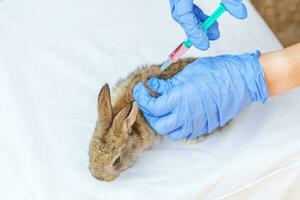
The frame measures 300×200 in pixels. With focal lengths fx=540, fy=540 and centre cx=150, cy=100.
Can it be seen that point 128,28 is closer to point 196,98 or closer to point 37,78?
point 37,78

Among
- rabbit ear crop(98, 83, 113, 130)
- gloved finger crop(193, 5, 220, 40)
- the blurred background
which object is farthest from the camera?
the blurred background

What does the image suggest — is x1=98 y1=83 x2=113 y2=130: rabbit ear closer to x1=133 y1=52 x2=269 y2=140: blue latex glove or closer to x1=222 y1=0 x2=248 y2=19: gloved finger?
x1=133 y1=52 x2=269 y2=140: blue latex glove

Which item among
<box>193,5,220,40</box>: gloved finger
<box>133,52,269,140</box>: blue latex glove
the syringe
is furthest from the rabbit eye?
<box>193,5,220,40</box>: gloved finger

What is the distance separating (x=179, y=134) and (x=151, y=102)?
4.0 inches

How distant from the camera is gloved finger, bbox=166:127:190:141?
4.14ft

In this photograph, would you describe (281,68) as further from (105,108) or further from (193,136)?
(105,108)

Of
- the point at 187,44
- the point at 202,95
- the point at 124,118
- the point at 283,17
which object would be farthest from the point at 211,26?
the point at 283,17

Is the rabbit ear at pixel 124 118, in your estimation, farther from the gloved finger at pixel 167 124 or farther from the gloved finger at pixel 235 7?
the gloved finger at pixel 235 7

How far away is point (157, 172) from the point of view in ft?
4.29

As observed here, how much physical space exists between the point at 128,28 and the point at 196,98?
1.47ft

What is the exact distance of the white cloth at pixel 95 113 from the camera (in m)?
1.29

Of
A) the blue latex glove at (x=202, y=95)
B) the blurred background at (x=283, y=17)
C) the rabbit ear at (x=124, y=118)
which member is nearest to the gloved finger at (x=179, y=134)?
the blue latex glove at (x=202, y=95)

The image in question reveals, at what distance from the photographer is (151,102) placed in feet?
4.08

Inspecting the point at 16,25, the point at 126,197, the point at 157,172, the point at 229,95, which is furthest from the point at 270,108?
the point at 16,25
